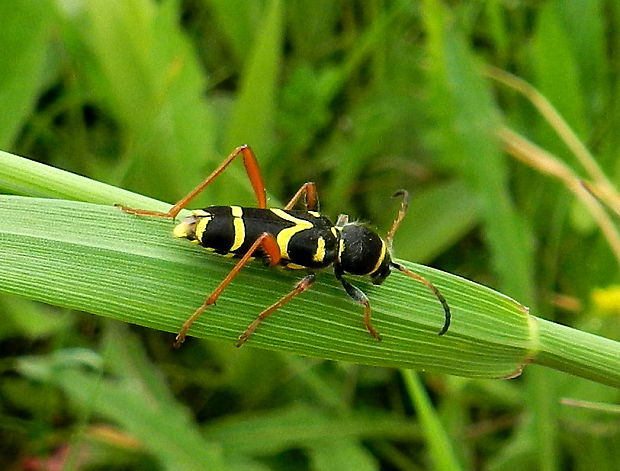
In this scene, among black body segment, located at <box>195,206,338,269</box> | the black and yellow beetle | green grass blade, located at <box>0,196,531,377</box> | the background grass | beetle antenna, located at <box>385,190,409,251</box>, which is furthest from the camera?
the background grass

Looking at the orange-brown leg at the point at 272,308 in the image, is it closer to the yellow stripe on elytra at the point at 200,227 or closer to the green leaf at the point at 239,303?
the green leaf at the point at 239,303

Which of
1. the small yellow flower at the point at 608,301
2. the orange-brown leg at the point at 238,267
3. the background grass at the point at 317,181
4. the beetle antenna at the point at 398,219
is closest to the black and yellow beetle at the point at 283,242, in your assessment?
the orange-brown leg at the point at 238,267

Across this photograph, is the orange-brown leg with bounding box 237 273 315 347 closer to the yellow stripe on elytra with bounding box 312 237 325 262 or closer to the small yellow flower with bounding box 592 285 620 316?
the yellow stripe on elytra with bounding box 312 237 325 262

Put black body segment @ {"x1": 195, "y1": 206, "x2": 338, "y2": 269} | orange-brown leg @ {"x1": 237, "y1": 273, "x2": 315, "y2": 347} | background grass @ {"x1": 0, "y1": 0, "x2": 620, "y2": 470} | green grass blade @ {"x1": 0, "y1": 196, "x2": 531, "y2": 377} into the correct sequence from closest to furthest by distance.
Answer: green grass blade @ {"x1": 0, "y1": 196, "x2": 531, "y2": 377}, orange-brown leg @ {"x1": 237, "y1": 273, "x2": 315, "y2": 347}, black body segment @ {"x1": 195, "y1": 206, "x2": 338, "y2": 269}, background grass @ {"x1": 0, "y1": 0, "x2": 620, "y2": 470}

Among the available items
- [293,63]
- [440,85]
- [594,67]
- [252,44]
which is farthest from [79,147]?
[594,67]

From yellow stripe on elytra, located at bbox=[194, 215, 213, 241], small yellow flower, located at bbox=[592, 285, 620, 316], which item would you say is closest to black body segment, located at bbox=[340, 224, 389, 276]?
yellow stripe on elytra, located at bbox=[194, 215, 213, 241]

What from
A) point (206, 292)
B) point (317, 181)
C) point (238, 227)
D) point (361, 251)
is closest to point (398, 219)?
point (361, 251)

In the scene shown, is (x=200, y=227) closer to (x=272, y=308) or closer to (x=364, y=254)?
(x=272, y=308)
